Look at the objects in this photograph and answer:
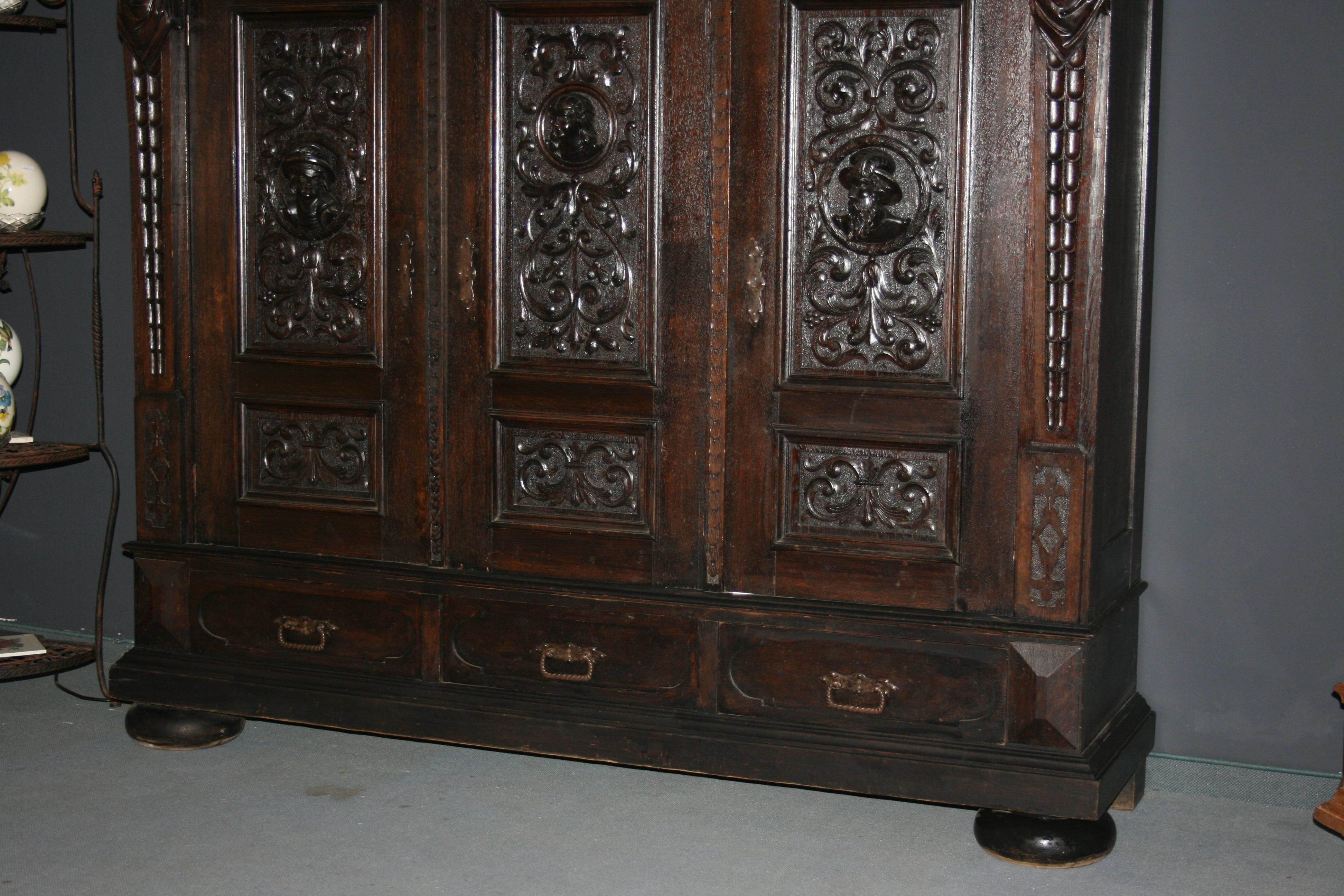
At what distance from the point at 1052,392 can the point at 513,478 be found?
116 centimetres

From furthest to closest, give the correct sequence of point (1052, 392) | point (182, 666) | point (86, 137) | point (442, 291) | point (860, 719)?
point (86, 137) < point (182, 666) < point (442, 291) < point (860, 719) < point (1052, 392)

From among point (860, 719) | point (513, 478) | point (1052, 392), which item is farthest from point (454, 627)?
point (1052, 392)

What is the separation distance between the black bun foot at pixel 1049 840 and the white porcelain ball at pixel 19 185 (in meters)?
2.73

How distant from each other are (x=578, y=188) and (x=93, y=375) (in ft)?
6.06

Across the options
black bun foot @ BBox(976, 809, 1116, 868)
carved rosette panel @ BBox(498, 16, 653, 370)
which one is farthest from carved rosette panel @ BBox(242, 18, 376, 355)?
black bun foot @ BBox(976, 809, 1116, 868)

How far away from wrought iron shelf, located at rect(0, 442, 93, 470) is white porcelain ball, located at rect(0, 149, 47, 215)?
23.3 inches

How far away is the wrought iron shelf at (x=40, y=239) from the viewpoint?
3.51 meters

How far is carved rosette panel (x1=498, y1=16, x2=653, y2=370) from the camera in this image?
289 cm

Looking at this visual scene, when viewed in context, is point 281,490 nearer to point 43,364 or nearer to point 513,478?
point 513,478

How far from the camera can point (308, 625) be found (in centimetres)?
323

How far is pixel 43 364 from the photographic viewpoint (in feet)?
13.4

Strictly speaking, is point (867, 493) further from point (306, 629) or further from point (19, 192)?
point (19, 192)

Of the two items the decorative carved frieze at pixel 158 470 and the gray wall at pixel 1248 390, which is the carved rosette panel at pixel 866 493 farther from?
the decorative carved frieze at pixel 158 470

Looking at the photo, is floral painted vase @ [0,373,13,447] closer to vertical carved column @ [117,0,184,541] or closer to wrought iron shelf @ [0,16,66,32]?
vertical carved column @ [117,0,184,541]
